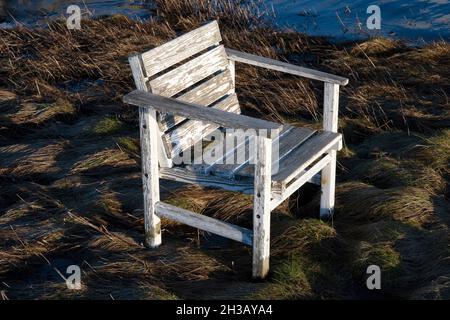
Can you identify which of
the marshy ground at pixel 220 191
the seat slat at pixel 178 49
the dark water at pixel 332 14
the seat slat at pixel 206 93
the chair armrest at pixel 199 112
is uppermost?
the seat slat at pixel 178 49

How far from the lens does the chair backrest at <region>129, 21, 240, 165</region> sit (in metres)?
4.21

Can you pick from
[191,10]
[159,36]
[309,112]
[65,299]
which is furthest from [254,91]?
[65,299]

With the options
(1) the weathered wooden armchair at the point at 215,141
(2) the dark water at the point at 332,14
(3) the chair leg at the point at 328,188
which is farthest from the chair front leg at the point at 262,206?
(2) the dark water at the point at 332,14

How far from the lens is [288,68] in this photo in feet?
14.7

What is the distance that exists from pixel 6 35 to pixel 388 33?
370cm

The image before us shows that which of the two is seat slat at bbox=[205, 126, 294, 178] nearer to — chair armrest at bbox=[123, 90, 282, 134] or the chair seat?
the chair seat

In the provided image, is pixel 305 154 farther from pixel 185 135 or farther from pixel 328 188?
pixel 185 135

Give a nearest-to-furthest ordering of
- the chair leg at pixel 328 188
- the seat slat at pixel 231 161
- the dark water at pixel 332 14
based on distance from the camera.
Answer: the seat slat at pixel 231 161 < the chair leg at pixel 328 188 < the dark water at pixel 332 14

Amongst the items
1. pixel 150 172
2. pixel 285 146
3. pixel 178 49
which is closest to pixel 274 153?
pixel 285 146

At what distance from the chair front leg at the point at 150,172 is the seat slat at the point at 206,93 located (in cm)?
12

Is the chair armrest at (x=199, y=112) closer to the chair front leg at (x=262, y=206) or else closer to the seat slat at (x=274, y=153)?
the chair front leg at (x=262, y=206)

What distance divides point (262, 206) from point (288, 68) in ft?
3.19

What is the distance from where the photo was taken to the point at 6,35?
8086mm

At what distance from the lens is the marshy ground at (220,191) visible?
403 centimetres
